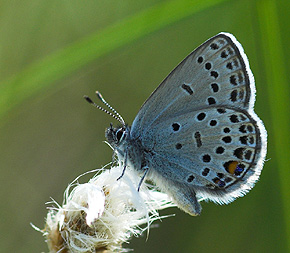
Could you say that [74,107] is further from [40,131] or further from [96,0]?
[96,0]

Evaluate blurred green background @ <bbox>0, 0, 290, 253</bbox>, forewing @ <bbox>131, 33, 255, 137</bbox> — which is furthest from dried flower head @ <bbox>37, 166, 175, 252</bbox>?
blurred green background @ <bbox>0, 0, 290, 253</bbox>

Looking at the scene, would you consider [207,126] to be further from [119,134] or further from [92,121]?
[92,121]

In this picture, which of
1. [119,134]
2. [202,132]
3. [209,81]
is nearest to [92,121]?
[119,134]

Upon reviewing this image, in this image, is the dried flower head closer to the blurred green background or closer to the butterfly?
the butterfly

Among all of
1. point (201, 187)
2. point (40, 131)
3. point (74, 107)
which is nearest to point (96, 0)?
point (74, 107)

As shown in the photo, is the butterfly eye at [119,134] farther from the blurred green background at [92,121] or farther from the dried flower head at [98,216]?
the blurred green background at [92,121]
